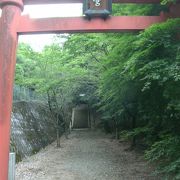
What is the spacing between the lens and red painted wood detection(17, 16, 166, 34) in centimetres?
739

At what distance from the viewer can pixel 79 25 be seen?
291 inches

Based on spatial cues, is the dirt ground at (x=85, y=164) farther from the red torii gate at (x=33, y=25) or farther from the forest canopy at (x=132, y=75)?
the red torii gate at (x=33, y=25)

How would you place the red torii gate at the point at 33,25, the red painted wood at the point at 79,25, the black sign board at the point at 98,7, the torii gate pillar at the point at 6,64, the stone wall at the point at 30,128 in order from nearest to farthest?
the torii gate pillar at the point at 6,64, the red torii gate at the point at 33,25, the black sign board at the point at 98,7, the red painted wood at the point at 79,25, the stone wall at the point at 30,128

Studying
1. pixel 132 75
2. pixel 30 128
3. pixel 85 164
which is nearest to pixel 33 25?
pixel 132 75

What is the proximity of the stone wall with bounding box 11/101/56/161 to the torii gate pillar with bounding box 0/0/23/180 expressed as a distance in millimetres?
5921

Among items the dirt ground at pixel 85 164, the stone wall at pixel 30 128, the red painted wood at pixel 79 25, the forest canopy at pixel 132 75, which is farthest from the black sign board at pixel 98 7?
the stone wall at pixel 30 128

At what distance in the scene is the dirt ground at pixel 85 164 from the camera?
10.6 m

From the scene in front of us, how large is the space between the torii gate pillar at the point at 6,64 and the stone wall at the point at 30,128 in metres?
5.92

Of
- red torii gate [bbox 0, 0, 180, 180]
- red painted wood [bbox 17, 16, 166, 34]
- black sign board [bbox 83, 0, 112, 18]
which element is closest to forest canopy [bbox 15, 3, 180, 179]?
red painted wood [bbox 17, 16, 166, 34]

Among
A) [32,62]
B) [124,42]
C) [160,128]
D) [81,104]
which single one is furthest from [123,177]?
[81,104]

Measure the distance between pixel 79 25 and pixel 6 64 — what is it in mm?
1888

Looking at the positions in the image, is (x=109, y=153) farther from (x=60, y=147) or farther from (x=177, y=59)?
(x=177, y=59)

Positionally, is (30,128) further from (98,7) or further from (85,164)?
(98,7)

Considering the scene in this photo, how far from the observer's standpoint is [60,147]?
671 inches
